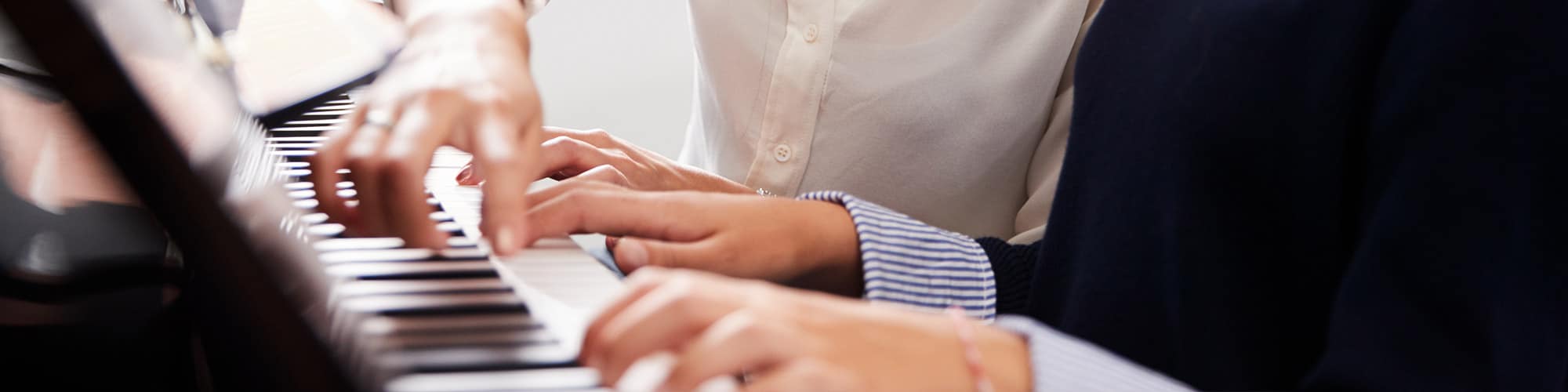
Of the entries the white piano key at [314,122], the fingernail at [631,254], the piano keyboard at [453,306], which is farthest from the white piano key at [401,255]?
the white piano key at [314,122]

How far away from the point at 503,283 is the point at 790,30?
2.13 ft

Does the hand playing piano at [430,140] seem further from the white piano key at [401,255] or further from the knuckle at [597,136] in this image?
the knuckle at [597,136]

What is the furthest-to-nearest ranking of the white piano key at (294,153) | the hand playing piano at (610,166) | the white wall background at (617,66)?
1. the white wall background at (617,66)
2. the hand playing piano at (610,166)
3. the white piano key at (294,153)

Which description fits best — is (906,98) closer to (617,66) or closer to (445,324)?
(445,324)

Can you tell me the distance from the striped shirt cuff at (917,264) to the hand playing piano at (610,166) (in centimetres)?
14

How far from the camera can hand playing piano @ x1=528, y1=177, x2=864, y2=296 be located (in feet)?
1.83

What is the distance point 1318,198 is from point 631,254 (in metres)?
0.33

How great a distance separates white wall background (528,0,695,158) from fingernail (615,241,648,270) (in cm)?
153

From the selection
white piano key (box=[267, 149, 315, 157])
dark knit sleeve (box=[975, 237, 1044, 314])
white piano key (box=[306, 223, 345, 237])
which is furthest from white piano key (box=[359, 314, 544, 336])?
dark knit sleeve (box=[975, 237, 1044, 314])

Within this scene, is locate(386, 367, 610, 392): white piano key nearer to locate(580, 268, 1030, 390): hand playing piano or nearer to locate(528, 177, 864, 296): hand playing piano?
locate(580, 268, 1030, 390): hand playing piano

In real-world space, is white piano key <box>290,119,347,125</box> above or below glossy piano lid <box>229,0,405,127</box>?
below

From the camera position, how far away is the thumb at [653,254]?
0.56m

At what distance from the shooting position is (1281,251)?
0.51 m

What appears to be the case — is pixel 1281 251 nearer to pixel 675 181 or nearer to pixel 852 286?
pixel 852 286
